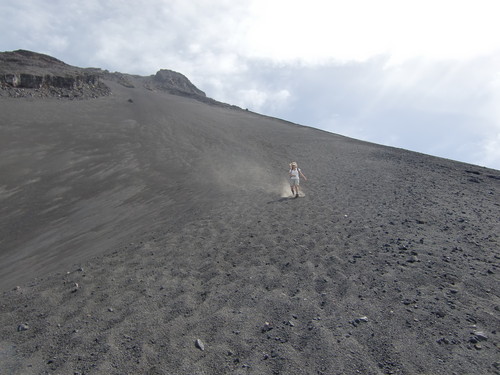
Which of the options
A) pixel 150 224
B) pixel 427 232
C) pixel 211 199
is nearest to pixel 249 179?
pixel 211 199

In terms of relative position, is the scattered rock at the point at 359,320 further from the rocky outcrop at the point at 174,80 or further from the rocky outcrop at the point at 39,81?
the rocky outcrop at the point at 174,80

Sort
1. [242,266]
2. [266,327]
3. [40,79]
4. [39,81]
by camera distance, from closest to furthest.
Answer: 1. [266,327]
2. [242,266]
3. [39,81]
4. [40,79]

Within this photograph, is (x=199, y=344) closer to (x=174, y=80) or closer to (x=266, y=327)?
(x=266, y=327)

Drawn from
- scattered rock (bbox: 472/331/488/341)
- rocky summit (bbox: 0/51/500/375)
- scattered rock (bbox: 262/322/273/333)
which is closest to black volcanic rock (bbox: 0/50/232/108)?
rocky summit (bbox: 0/51/500/375)

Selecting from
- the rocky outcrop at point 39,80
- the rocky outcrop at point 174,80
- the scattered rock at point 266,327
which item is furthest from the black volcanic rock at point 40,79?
the scattered rock at point 266,327

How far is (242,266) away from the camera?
23.7 ft

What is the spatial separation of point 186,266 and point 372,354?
4.09 meters

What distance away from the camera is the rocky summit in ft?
15.1

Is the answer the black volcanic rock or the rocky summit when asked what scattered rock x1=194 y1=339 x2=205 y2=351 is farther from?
the black volcanic rock

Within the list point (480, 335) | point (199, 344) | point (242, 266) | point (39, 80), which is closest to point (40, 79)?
point (39, 80)

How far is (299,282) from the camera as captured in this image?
21.0 ft

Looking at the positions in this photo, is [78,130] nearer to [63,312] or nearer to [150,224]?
[150,224]

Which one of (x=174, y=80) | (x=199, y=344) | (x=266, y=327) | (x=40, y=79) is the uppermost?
(x=174, y=80)

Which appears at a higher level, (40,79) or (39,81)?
(40,79)
